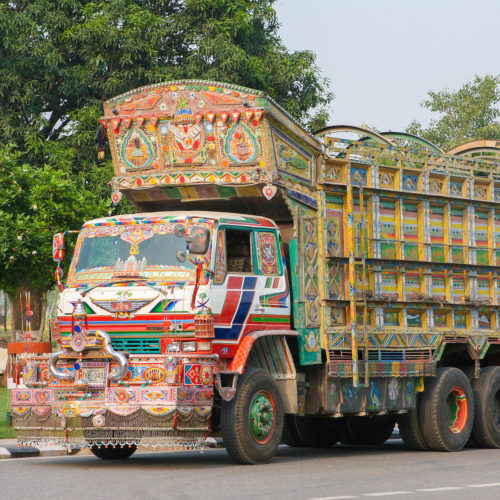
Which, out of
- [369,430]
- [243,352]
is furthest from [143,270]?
[369,430]

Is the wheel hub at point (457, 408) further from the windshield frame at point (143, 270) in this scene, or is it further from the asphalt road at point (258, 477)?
the windshield frame at point (143, 270)

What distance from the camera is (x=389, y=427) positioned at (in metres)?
17.2

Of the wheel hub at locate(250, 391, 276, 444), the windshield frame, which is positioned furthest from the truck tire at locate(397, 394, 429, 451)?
the windshield frame

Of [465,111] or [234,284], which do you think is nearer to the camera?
[234,284]

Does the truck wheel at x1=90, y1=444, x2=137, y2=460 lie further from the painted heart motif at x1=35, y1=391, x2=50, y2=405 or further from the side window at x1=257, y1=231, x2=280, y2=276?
the side window at x1=257, y1=231, x2=280, y2=276

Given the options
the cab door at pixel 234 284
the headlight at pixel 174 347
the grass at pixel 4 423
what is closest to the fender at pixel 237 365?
the cab door at pixel 234 284

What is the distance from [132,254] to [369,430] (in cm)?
575

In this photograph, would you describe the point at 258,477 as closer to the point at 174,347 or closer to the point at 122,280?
the point at 174,347

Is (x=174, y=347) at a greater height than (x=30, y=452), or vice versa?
(x=174, y=347)

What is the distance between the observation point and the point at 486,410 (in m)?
16.4

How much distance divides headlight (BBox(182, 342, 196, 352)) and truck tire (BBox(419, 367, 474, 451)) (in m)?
4.46

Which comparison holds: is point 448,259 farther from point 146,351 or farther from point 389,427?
point 146,351

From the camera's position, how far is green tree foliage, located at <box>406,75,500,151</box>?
51500mm

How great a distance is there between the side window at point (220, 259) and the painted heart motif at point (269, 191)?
82cm
